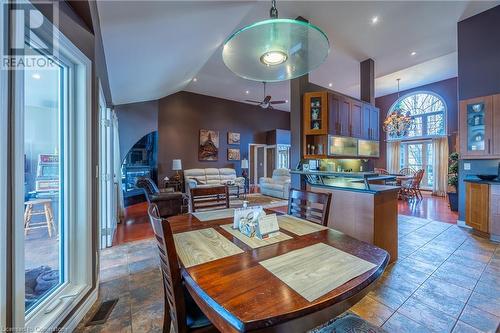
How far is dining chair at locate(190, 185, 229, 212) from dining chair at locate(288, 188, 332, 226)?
2.40 ft

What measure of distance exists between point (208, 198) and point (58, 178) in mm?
1303

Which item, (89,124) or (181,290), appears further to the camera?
(89,124)

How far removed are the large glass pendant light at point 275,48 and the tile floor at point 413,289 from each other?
2151mm

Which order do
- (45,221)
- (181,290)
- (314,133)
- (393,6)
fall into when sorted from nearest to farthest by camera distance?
(181,290) → (45,221) → (393,6) → (314,133)

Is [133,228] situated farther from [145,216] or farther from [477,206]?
[477,206]

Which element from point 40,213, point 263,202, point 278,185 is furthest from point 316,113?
point 40,213

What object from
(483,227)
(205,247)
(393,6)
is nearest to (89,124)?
(205,247)

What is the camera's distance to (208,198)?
7.56ft

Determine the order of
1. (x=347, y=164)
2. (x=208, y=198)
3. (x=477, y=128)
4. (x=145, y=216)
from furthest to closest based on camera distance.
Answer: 1. (x=347, y=164)
2. (x=145, y=216)
3. (x=477, y=128)
4. (x=208, y=198)

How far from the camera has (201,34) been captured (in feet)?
11.2

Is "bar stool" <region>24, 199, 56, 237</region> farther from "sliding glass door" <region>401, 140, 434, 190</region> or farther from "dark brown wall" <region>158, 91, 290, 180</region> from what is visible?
"sliding glass door" <region>401, 140, 434, 190</region>

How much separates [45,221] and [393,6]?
510 centimetres

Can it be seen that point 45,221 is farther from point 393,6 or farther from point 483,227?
point 483,227

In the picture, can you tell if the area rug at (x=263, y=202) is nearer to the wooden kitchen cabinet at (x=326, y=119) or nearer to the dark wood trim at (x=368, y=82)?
the wooden kitchen cabinet at (x=326, y=119)
